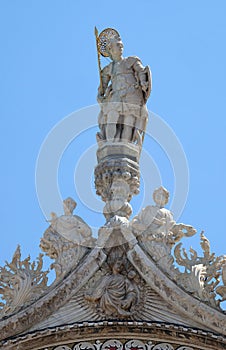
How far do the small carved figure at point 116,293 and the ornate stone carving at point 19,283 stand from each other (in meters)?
0.64

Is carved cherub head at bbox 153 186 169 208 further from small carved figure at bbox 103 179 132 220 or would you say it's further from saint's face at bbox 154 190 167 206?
small carved figure at bbox 103 179 132 220

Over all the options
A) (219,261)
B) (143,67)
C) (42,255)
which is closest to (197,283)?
(219,261)

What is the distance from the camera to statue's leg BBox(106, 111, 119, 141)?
22.0 metres

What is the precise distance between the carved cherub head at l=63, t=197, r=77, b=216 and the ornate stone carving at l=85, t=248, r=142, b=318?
0.89 metres

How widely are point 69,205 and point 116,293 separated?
150 cm

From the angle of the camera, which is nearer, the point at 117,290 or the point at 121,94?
the point at 117,290

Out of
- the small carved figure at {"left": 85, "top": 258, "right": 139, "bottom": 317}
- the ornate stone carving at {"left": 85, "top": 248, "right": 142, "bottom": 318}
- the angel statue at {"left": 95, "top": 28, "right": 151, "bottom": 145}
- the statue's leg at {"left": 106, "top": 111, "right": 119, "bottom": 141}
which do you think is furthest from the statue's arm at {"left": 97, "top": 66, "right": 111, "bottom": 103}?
the small carved figure at {"left": 85, "top": 258, "right": 139, "bottom": 317}

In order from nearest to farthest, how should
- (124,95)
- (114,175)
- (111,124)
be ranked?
(114,175)
(111,124)
(124,95)

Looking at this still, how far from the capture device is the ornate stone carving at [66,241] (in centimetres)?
2080

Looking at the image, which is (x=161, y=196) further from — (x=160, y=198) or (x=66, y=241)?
(x=66, y=241)

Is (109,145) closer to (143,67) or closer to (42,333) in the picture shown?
(143,67)

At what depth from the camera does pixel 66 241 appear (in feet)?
68.9

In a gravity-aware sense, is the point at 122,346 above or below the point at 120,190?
below

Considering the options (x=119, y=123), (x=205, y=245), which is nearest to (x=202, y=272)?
(x=205, y=245)
